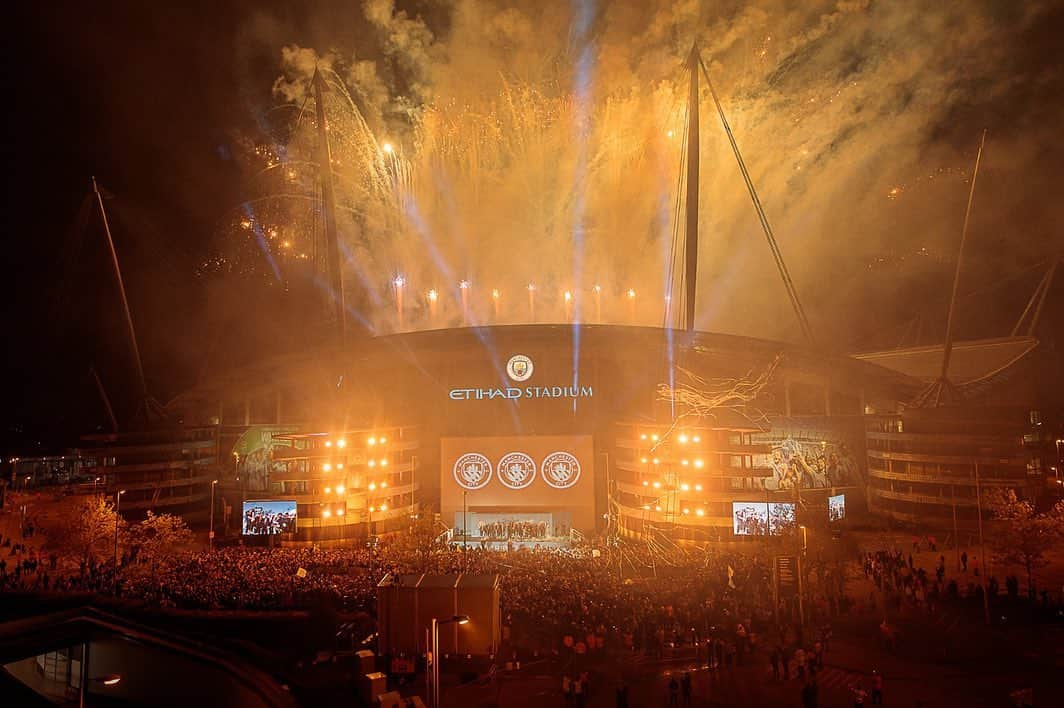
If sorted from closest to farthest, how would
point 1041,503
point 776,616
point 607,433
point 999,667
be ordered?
point 999,667, point 776,616, point 1041,503, point 607,433

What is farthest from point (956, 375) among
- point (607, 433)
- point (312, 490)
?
point (312, 490)

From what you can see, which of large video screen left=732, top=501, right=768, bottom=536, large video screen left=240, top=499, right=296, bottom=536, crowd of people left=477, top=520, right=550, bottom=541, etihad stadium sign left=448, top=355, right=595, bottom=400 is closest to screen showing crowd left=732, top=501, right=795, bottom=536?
large video screen left=732, top=501, right=768, bottom=536

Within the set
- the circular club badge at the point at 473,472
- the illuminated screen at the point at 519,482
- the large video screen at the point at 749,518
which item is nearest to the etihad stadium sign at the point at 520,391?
the illuminated screen at the point at 519,482

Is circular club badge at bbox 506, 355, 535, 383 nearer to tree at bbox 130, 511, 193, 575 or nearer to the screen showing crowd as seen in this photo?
the screen showing crowd

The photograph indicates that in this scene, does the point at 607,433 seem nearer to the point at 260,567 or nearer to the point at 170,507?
the point at 260,567

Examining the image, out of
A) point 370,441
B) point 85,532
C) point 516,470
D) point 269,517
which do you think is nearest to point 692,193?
point 516,470

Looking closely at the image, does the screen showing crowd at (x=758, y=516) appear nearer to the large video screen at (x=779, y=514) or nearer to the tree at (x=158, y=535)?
the large video screen at (x=779, y=514)
